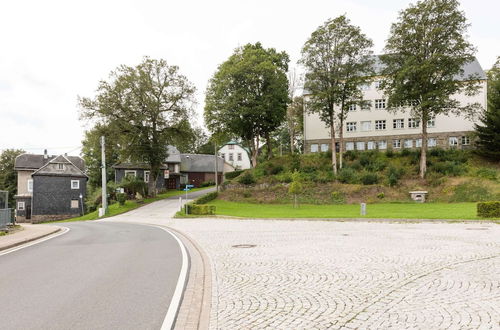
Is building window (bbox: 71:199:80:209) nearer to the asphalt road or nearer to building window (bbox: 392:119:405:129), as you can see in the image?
the asphalt road

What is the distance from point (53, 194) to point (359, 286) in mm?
55920

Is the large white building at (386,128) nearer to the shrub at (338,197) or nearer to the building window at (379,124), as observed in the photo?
the building window at (379,124)

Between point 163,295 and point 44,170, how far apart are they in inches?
2155

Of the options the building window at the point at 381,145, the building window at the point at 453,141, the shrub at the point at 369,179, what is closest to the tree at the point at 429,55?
the shrub at the point at 369,179

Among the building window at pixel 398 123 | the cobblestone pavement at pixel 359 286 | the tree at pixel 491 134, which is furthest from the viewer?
the building window at pixel 398 123

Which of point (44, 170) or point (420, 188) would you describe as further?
point (44, 170)

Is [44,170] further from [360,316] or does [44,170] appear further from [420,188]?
[360,316]

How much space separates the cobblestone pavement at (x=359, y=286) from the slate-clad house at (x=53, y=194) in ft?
163

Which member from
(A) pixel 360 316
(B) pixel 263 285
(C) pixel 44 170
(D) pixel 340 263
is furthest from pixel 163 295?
(C) pixel 44 170

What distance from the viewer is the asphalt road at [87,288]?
5.16 metres

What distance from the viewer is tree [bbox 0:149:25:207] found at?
230 ft

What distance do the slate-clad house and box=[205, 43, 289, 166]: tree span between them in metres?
23.0

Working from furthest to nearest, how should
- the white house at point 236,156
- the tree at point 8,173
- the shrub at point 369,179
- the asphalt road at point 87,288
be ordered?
1. the white house at point 236,156
2. the tree at point 8,173
3. the shrub at point 369,179
4. the asphalt road at point 87,288

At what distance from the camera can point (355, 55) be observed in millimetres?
42781
